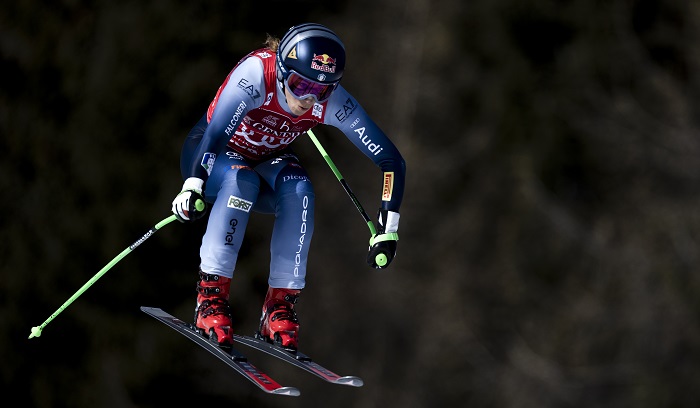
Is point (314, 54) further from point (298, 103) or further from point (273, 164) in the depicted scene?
point (273, 164)

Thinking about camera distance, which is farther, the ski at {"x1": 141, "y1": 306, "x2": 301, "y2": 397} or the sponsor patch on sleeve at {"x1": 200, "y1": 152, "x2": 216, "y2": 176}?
the sponsor patch on sleeve at {"x1": 200, "y1": 152, "x2": 216, "y2": 176}

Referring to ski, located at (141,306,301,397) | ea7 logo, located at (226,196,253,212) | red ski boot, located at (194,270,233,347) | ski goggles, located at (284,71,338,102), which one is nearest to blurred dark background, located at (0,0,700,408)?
ski, located at (141,306,301,397)

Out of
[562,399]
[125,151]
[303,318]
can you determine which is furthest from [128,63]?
[562,399]

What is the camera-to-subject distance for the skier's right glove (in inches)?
325

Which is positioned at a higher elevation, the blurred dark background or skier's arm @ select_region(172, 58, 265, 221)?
the blurred dark background

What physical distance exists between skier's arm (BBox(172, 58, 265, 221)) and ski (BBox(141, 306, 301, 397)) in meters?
0.94

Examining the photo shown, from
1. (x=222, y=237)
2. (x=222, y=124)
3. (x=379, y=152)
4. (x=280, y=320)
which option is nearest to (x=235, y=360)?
(x=280, y=320)

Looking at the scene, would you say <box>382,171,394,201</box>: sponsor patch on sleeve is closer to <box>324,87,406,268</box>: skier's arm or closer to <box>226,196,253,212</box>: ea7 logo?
<box>324,87,406,268</box>: skier's arm

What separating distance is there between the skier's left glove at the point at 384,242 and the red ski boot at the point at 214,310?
39.1 inches

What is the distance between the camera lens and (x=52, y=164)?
26672 mm

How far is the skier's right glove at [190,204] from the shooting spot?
8.27 meters

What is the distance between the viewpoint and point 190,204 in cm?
826

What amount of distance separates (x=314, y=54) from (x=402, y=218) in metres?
16.7

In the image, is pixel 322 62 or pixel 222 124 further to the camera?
pixel 222 124
